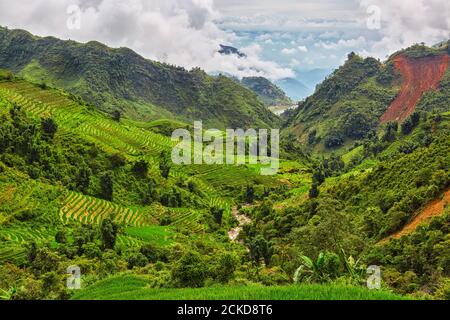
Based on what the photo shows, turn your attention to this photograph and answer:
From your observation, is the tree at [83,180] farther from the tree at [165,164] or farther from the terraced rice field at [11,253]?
the terraced rice field at [11,253]

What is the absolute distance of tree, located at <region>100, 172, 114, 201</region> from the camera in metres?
84.8

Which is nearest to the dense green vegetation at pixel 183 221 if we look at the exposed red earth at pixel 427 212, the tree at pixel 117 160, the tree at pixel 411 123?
the tree at pixel 117 160

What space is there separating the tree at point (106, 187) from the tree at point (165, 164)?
18.3m

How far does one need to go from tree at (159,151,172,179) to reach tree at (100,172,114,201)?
1828 centimetres

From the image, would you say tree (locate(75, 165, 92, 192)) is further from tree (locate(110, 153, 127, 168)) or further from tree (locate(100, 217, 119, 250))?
tree (locate(100, 217, 119, 250))

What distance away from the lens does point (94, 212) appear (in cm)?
7562

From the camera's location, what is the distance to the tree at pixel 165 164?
335 ft

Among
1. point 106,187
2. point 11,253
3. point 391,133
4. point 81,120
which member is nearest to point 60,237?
point 11,253

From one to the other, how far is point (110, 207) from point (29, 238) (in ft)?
68.3

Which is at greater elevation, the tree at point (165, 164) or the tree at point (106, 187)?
the tree at point (165, 164)

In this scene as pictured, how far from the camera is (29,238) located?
60031 mm

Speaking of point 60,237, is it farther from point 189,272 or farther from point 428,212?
point 428,212

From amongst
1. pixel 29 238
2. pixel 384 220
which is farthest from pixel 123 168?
pixel 384 220
